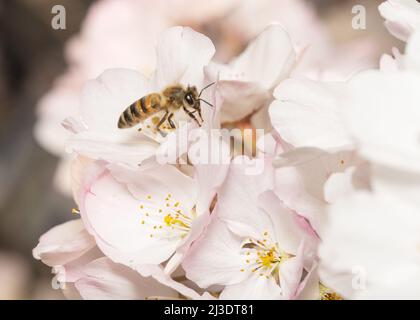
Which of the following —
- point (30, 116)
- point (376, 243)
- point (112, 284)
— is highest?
point (376, 243)

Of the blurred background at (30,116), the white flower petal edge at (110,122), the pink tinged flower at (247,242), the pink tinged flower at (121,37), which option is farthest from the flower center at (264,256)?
the blurred background at (30,116)

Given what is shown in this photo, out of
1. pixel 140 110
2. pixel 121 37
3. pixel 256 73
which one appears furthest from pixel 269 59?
pixel 121 37

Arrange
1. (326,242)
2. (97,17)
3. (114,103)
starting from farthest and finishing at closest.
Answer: (97,17), (114,103), (326,242)

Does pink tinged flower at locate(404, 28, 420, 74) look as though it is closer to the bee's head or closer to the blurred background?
the bee's head

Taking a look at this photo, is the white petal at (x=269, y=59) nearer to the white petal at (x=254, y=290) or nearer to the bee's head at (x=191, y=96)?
the bee's head at (x=191, y=96)

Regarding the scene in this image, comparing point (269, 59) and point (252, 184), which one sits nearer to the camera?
point (252, 184)

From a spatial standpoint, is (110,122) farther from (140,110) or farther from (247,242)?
(247,242)

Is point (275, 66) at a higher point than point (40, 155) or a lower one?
higher
